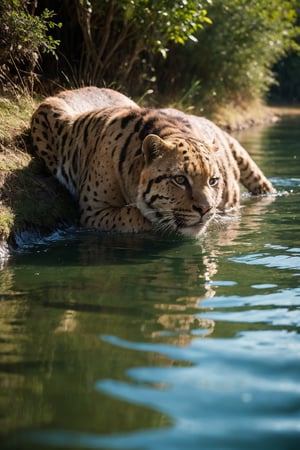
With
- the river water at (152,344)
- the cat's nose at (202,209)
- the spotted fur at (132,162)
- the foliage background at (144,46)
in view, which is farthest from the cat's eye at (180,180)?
the foliage background at (144,46)

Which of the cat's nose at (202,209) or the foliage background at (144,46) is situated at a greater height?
the foliage background at (144,46)

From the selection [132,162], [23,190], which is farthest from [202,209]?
[23,190]

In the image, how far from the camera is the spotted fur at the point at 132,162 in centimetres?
824

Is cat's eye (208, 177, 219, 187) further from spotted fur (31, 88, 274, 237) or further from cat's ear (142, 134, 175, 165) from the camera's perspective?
cat's ear (142, 134, 175, 165)

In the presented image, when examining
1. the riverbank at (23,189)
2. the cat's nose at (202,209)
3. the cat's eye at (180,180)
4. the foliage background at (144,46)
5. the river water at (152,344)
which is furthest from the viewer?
the foliage background at (144,46)

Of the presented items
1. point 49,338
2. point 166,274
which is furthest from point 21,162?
point 49,338

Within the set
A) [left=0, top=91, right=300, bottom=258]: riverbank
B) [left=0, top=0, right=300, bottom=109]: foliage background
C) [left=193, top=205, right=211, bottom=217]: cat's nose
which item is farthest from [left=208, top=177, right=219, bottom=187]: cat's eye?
[left=0, top=0, right=300, bottom=109]: foliage background

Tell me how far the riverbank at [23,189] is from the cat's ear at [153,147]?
1.29m

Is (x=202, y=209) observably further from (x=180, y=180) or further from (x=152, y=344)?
(x=152, y=344)

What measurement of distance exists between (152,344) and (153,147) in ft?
12.0

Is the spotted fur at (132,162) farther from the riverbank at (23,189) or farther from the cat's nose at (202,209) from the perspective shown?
the riverbank at (23,189)

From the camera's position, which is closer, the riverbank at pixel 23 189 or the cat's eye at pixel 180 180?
the cat's eye at pixel 180 180

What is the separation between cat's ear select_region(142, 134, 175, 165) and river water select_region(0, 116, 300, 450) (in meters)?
0.80

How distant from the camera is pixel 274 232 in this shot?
28.8ft
